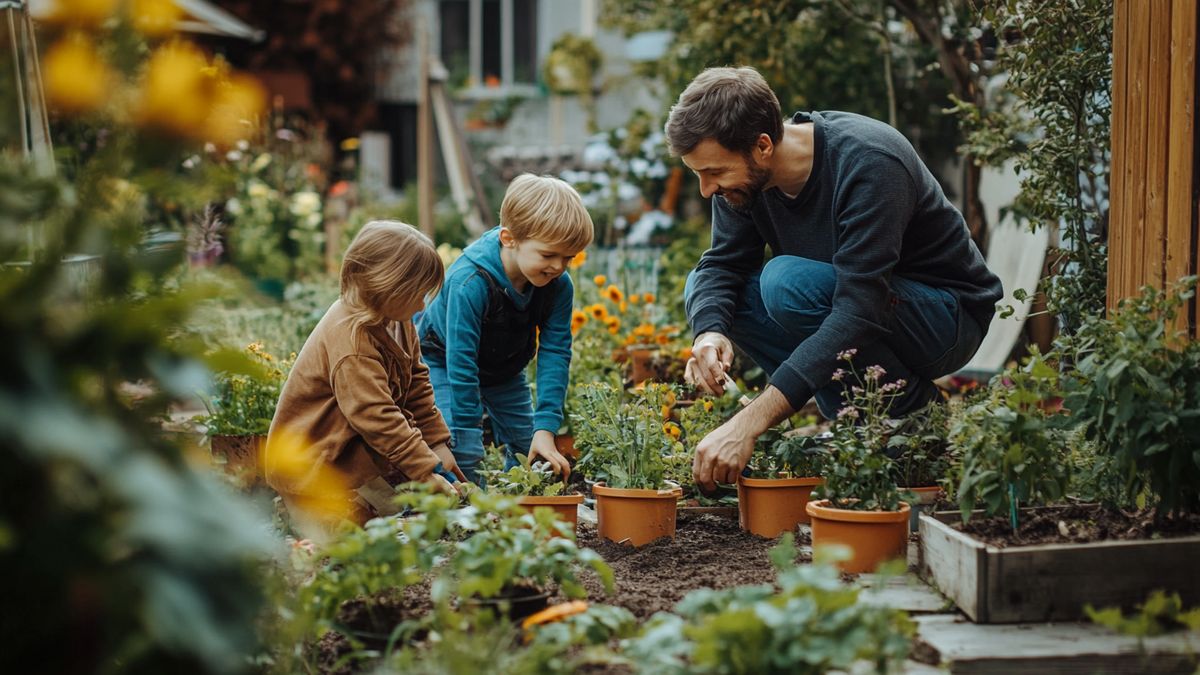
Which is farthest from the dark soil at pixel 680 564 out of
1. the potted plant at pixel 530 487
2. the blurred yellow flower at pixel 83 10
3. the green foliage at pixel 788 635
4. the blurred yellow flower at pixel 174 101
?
the blurred yellow flower at pixel 83 10

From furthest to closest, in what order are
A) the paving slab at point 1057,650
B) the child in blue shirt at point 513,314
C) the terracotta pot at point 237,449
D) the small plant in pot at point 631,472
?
the terracotta pot at point 237,449 → the child in blue shirt at point 513,314 → the small plant in pot at point 631,472 → the paving slab at point 1057,650

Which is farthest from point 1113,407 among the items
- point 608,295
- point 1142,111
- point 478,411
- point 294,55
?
point 294,55

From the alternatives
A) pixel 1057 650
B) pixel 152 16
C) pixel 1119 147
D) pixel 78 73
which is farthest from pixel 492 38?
pixel 78 73

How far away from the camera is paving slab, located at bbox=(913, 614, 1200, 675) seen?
1.89 metres

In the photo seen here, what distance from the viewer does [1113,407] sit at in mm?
2223

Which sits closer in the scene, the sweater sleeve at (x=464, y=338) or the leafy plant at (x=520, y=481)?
the leafy plant at (x=520, y=481)

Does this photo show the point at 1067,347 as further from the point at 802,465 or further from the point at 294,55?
the point at 294,55

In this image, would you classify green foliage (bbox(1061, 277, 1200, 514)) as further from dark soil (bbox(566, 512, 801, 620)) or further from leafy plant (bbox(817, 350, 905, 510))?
dark soil (bbox(566, 512, 801, 620))

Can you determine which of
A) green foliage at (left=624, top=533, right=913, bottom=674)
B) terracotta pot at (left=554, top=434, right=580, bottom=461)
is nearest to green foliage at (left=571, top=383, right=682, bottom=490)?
terracotta pot at (left=554, top=434, right=580, bottom=461)

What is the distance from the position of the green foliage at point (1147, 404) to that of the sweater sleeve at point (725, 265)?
1.33 metres

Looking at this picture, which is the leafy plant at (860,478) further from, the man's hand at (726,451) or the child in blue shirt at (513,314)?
the child in blue shirt at (513,314)

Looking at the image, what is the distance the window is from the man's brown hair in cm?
1141

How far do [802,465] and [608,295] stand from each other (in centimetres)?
220

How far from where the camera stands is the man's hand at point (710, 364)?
3.23m
